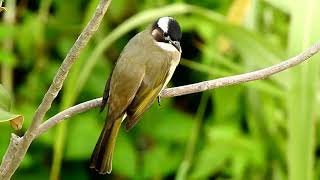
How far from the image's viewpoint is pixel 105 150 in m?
1.04

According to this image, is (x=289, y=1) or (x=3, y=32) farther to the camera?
(x=3, y=32)

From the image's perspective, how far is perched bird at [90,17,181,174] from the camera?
1.04 meters

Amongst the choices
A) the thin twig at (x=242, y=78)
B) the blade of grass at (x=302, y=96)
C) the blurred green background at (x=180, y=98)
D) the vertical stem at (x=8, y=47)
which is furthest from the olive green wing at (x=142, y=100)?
the vertical stem at (x=8, y=47)

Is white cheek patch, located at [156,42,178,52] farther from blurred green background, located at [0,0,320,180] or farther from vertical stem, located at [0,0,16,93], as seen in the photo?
vertical stem, located at [0,0,16,93]

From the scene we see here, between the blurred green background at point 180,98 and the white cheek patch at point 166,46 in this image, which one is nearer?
the white cheek patch at point 166,46

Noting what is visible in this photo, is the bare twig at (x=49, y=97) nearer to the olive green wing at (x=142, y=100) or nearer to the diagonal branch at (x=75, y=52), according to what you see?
the diagonal branch at (x=75, y=52)

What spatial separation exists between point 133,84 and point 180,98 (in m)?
1.35

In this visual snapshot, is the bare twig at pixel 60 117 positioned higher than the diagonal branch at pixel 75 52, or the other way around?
the diagonal branch at pixel 75 52

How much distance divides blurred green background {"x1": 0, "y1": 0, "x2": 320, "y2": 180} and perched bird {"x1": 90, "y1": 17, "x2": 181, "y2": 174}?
0.51 meters

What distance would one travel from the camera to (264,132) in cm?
192

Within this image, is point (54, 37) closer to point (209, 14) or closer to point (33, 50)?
point (33, 50)

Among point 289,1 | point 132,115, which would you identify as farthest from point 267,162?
point 132,115

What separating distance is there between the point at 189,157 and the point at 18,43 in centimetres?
64

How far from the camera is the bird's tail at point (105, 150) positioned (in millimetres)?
1019
